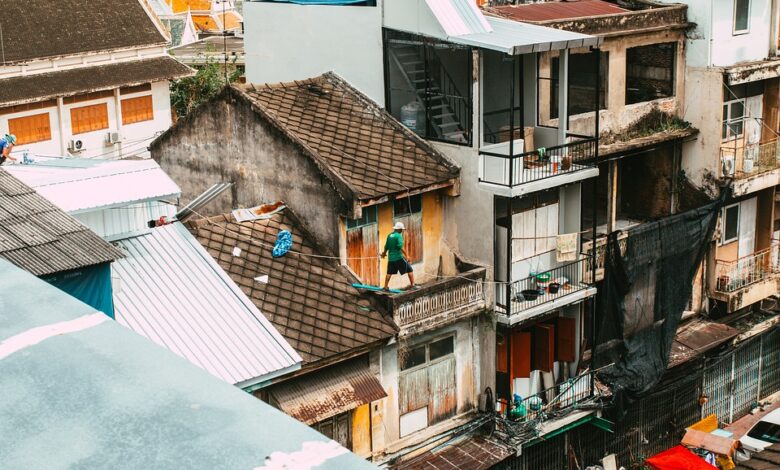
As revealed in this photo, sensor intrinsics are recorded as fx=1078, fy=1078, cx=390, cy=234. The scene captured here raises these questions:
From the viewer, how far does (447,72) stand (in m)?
25.1

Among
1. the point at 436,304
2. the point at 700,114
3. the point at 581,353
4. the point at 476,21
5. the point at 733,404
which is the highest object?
the point at 476,21

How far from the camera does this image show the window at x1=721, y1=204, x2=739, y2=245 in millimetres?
31547

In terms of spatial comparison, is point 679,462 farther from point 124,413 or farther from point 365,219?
point 124,413

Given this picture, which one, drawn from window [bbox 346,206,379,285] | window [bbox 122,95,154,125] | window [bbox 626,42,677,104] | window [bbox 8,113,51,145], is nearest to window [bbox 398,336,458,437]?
window [bbox 346,206,379,285]

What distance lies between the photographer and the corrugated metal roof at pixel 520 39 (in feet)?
73.1

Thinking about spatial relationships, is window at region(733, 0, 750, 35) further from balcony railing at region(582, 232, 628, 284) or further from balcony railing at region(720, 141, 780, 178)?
balcony railing at region(582, 232, 628, 284)

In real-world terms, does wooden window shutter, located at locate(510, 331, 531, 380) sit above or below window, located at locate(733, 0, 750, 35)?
below

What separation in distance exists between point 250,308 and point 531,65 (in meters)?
9.61

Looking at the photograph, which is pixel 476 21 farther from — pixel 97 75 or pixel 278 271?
pixel 97 75

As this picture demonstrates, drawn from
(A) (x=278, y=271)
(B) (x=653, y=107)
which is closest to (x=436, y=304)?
(A) (x=278, y=271)

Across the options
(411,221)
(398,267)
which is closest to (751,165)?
(411,221)

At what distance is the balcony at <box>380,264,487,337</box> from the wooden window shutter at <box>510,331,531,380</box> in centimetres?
185

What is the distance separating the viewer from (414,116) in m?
24.9

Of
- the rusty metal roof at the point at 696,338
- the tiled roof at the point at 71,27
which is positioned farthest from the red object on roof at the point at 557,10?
the tiled roof at the point at 71,27
